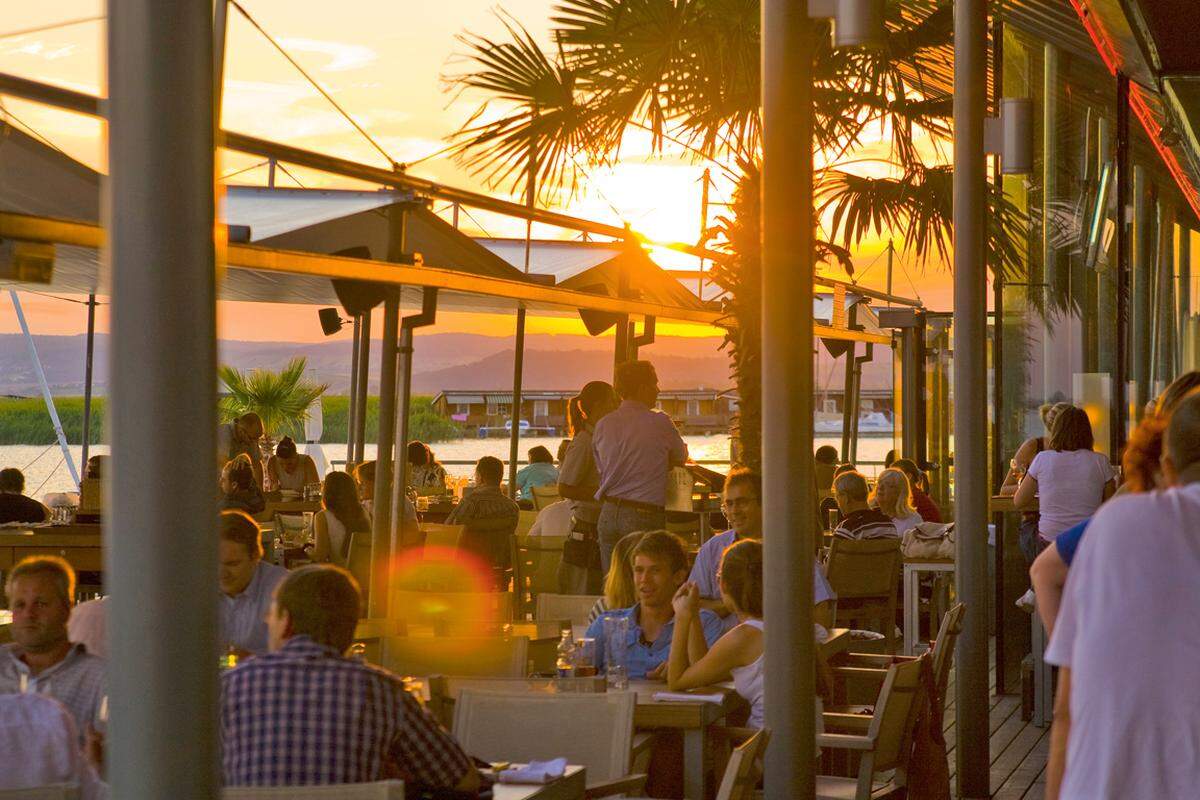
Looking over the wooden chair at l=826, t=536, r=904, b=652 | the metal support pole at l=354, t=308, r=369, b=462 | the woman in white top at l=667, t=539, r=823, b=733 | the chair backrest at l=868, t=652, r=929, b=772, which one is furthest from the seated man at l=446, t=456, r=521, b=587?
the chair backrest at l=868, t=652, r=929, b=772

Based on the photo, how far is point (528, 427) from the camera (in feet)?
136

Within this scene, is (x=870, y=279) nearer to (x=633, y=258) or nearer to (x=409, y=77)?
(x=409, y=77)

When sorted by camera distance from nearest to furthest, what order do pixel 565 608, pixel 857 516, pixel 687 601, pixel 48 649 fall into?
1. pixel 48 649
2. pixel 687 601
3. pixel 565 608
4. pixel 857 516

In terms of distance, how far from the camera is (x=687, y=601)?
5363 mm

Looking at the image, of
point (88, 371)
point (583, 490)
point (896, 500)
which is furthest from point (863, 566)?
point (88, 371)

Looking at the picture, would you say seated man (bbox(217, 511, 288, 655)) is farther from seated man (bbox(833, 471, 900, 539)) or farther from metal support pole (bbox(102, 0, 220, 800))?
seated man (bbox(833, 471, 900, 539))

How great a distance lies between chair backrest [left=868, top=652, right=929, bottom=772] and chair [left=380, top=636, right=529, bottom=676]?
1.16 meters

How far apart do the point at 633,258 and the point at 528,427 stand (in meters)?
32.8

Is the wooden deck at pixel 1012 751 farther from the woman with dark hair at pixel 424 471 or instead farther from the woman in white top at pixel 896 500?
the woman with dark hair at pixel 424 471

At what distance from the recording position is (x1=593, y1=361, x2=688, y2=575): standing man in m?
8.20

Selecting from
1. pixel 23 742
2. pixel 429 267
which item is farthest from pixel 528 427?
pixel 23 742

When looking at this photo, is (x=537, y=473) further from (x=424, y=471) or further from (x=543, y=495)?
(x=424, y=471)

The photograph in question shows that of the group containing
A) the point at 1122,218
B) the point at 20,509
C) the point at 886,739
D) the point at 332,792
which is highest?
the point at 1122,218

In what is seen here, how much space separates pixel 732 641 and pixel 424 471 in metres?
9.74
